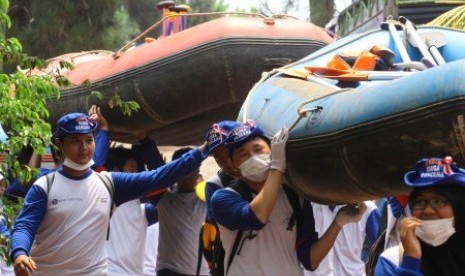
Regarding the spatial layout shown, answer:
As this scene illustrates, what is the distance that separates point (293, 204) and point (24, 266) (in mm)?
1369

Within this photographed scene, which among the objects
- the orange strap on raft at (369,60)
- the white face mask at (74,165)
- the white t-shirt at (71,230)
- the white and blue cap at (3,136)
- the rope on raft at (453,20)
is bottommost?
the rope on raft at (453,20)

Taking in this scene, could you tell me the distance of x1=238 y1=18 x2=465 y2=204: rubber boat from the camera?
→ 590 centimetres

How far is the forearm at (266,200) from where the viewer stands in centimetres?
638

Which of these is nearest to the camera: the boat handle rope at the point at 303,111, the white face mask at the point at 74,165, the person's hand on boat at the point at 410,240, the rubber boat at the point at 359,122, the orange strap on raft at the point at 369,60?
the person's hand on boat at the point at 410,240

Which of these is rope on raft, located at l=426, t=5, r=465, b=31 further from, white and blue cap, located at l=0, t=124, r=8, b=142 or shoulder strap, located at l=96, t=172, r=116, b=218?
shoulder strap, located at l=96, t=172, r=116, b=218

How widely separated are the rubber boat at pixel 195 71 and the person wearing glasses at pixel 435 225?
15.3 ft

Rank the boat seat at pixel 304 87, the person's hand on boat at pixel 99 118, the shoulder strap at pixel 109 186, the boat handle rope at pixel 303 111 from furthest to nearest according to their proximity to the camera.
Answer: the person's hand on boat at pixel 99 118
the shoulder strap at pixel 109 186
the boat seat at pixel 304 87
the boat handle rope at pixel 303 111

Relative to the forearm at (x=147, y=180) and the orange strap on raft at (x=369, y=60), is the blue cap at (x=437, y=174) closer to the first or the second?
the forearm at (x=147, y=180)

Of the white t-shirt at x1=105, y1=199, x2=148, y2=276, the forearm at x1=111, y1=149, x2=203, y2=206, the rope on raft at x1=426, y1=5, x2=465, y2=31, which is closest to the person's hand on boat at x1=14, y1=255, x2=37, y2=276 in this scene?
the forearm at x1=111, y1=149, x2=203, y2=206

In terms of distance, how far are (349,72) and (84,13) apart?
47.3 ft

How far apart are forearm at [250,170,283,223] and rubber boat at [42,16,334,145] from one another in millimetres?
3162

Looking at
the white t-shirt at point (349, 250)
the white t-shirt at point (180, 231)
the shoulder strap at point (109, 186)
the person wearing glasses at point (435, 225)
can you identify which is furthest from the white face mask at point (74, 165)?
the white t-shirt at point (180, 231)

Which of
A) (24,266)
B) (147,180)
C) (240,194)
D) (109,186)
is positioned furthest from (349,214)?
(24,266)

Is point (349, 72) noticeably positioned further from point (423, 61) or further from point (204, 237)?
point (204, 237)
